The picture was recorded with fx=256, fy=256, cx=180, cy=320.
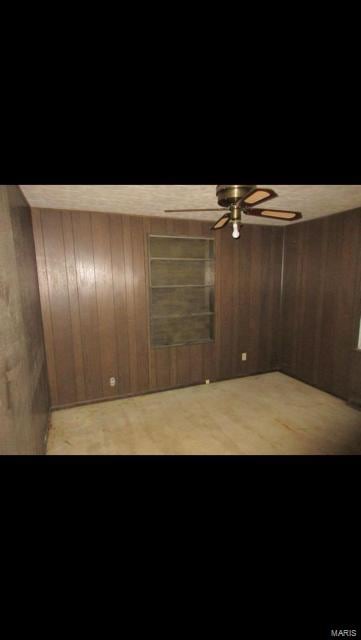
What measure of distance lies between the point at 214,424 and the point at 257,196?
78.1 inches

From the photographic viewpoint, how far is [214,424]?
2465 mm

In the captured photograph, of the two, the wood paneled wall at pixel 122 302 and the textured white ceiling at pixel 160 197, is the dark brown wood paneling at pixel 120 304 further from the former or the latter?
the textured white ceiling at pixel 160 197

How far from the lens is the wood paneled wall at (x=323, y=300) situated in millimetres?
2873

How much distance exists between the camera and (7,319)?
125 cm

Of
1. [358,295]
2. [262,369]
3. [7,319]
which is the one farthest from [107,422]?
[358,295]

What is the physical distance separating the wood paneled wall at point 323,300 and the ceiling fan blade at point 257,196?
181 cm

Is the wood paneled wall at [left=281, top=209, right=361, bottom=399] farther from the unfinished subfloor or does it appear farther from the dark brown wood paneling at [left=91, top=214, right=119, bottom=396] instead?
the dark brown wood paneling at [left=91, top=214, right=119, bottom=396]

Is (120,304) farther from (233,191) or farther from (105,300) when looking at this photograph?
(233,191)

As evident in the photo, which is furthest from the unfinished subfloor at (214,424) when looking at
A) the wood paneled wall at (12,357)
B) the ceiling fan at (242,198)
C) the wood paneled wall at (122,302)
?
Result: the ceiling fan at (242,198)

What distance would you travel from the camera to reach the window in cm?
318
